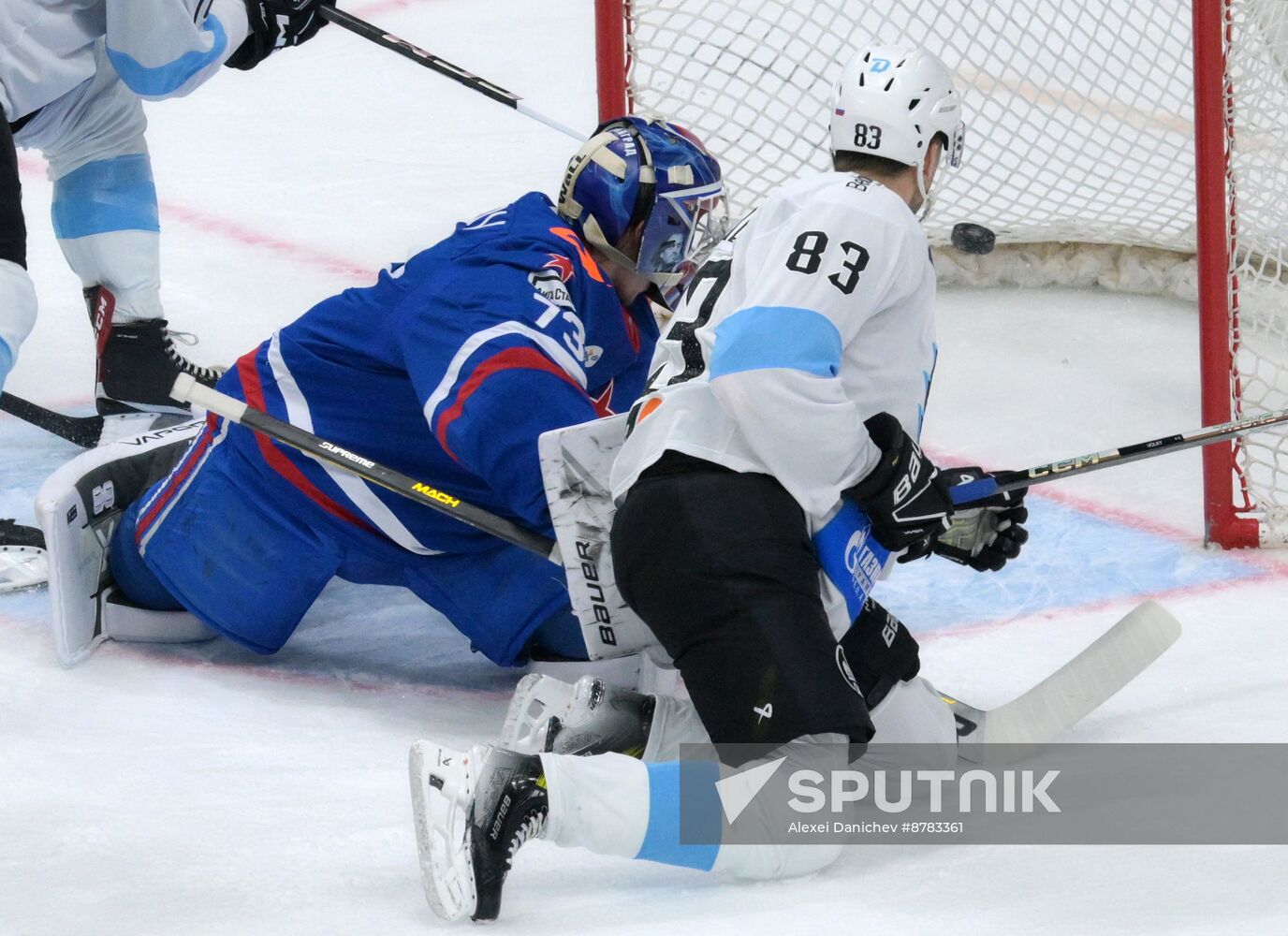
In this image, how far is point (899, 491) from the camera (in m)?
1.95

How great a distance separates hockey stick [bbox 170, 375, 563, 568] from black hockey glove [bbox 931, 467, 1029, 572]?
56 cm

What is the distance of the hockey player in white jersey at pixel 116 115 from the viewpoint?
2883 mm

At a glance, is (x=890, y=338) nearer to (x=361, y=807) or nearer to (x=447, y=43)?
(x=361, y=807)

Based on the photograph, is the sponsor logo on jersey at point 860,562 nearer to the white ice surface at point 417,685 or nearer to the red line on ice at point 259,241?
the white ice surface at point 417,685

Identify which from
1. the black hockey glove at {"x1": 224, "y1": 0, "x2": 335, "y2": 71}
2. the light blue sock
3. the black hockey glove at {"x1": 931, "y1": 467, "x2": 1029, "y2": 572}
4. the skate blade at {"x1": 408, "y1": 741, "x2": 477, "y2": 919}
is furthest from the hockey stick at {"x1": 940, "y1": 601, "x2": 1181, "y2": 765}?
the black hockey glove at {"x1": 224, "y1": 0, "x2": 335, "y2": 71}

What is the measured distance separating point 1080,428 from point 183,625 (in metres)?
1.86

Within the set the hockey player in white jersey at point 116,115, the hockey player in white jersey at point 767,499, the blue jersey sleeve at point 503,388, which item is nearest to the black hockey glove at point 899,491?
the hockey player in white jersey at point 767,499

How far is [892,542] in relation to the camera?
2027 millimetres

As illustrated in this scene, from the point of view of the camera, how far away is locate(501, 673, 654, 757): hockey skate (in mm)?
2152

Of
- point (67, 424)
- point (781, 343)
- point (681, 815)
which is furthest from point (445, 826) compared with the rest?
point (67, 424)

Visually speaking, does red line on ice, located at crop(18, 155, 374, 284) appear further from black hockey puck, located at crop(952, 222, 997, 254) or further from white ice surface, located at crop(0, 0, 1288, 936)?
black hockey puck, located at crop(952, 222, 997, 254)

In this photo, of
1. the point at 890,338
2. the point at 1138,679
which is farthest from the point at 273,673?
the point at 1138,679

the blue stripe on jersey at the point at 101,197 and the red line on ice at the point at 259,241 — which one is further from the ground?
the blue stripe on jersey at the point at 101,197

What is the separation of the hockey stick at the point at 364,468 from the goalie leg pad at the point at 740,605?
0.37m
